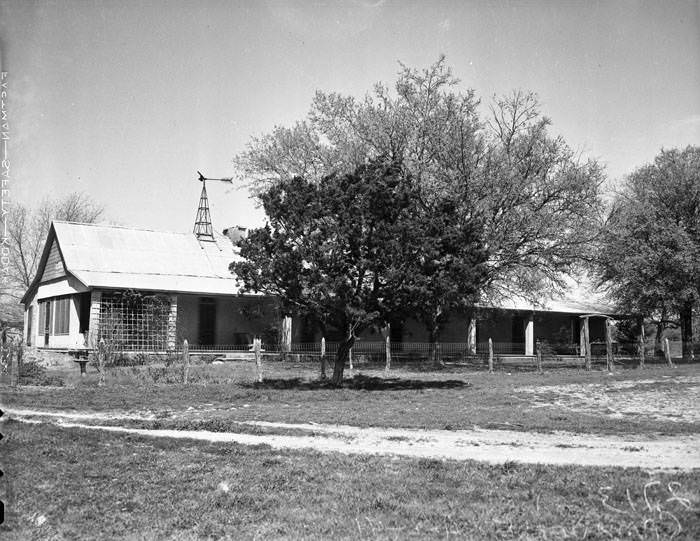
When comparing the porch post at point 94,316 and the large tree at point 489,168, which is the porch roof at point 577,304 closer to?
the large tree at point 489,168

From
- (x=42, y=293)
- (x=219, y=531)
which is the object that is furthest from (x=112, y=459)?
(x=42, y=293)

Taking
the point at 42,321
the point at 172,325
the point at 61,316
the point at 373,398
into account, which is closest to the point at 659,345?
the point at 172,325

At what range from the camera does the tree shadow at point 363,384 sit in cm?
1917

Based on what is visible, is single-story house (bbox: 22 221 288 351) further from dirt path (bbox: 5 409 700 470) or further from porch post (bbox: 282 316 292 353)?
dirt path (bbox: 5 409 700 470)

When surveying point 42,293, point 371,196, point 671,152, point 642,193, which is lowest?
point 42,293

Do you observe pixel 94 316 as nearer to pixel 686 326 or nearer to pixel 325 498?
pixel 325 498

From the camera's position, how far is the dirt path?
8539mm

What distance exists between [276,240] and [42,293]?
18820mm

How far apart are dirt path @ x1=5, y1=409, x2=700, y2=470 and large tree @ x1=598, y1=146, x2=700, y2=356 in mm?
21881

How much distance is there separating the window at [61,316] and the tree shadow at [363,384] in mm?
12632

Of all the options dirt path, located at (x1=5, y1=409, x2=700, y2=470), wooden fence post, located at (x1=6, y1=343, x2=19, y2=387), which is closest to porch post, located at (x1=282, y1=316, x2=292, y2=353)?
wooden fence post, located at (x1=6, y1=343, x2=19, y2=387)

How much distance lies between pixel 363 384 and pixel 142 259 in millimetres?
15071

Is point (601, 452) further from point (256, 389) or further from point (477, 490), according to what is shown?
point (256, 389)

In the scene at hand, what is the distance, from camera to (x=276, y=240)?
1862cm
